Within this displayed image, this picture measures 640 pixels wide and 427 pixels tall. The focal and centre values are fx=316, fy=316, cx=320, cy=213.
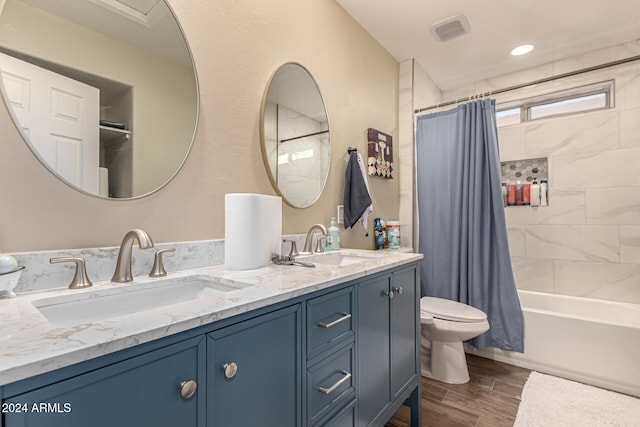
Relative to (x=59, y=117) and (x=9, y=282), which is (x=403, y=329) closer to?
(x=9, y=282)

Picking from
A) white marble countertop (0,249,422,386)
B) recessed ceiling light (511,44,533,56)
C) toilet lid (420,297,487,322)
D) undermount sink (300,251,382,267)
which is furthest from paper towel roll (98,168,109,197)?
recessed ceiling light (511,44,533,56)

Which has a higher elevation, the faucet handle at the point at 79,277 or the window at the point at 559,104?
the window at the point at 559,104

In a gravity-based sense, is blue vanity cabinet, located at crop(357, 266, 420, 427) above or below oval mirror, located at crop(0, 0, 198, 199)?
below

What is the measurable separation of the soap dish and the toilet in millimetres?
1983

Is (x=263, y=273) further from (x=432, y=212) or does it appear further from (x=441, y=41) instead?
(x=441, y=41)

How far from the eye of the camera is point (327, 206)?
201cm

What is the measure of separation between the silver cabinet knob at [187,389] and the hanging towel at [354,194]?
1553 mm

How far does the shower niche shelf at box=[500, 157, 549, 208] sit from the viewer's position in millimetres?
2885

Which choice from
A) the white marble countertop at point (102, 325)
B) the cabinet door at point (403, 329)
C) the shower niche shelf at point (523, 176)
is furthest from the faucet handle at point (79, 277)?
the shower niche shelf at point (523, 176)

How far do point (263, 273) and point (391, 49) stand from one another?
2.33 meters

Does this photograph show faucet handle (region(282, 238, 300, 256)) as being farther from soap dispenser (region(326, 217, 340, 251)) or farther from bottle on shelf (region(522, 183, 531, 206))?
bottle on shelf (region(522, 183, 531, 206))

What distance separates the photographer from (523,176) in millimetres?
2979

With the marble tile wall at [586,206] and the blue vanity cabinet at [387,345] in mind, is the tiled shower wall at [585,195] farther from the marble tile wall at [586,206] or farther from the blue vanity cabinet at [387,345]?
the blue vanity cabinet at [387,345]

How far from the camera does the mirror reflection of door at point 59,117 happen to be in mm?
874
